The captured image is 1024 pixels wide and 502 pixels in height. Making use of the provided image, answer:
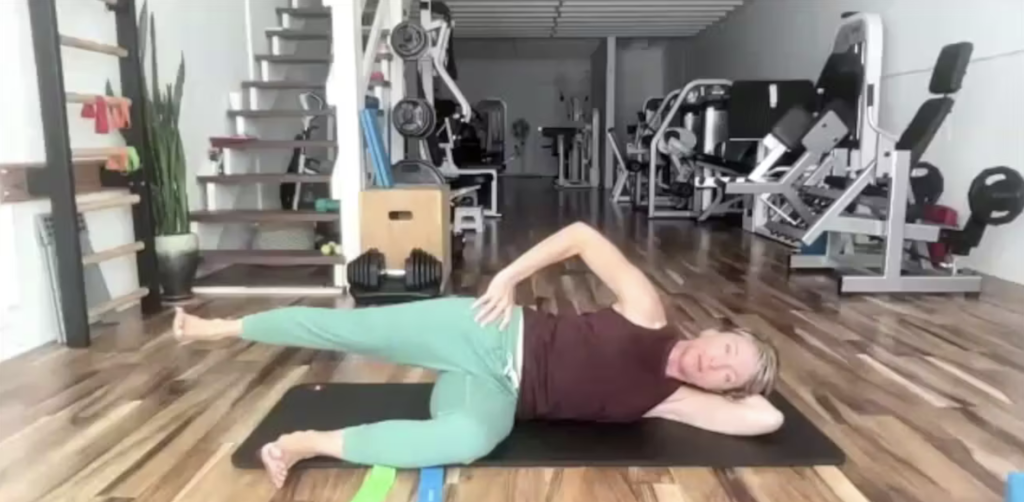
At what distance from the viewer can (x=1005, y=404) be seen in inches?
93.1

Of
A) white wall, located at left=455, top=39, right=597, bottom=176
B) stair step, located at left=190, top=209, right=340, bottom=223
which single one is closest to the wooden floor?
stair step, located at left=190, top=209, right=340, bottom=223

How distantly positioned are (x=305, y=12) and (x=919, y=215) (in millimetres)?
4475

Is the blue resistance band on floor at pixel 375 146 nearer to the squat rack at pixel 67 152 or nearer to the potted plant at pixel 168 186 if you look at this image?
the potted plant at pixel 168 186

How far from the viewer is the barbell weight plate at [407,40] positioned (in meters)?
4.77

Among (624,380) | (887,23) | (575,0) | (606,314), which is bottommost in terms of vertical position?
(624,380)

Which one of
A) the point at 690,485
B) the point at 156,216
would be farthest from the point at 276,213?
the point at 690,485

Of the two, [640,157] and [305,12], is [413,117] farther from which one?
[640,157]

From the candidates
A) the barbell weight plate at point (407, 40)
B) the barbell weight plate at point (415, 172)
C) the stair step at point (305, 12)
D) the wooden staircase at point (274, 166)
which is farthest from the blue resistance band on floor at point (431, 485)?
the stair step at point (305, 12)

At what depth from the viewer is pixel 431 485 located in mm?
1798

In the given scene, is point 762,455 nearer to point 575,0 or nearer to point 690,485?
point 690,485

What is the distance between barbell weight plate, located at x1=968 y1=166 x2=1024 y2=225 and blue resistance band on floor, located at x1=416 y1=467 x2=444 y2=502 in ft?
10.3

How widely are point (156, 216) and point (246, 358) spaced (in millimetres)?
1326

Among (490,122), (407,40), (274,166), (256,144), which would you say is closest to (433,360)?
(256,144)

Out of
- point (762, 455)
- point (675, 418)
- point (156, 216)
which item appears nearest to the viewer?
point (762, 455)
